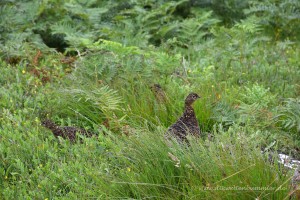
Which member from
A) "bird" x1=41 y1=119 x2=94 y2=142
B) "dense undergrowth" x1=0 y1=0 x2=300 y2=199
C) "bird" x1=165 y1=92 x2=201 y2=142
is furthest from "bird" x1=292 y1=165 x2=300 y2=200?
"bird" x1=41 y1=119 x2=94 y2=142

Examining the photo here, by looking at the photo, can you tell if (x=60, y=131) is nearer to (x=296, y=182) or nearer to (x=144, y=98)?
(x=144, y=98)

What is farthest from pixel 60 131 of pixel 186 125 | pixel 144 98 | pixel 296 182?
pixel 296 182

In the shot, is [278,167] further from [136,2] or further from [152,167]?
[136,2]

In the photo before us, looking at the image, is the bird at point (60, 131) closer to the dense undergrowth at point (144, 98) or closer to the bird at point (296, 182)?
the dense undergrowth at point (144, 98)

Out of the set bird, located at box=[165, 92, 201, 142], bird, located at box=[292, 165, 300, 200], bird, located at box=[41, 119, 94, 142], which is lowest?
bird, located at box=[41, 119, 94, 142]

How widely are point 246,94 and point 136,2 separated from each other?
3395mm

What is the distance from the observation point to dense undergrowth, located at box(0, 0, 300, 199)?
13.8 feet

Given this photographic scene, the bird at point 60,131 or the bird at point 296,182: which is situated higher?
the bird at point 296,182

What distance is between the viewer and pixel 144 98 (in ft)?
19.3

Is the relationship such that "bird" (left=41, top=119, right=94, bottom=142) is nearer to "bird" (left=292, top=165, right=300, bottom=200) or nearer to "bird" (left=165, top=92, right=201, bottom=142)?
"bird" (left=165, top=92, right=201, bottom=142)

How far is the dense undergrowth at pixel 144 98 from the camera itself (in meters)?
4.19

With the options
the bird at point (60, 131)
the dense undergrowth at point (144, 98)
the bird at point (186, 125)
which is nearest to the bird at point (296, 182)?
the dense undergrowth at point (144, 98)

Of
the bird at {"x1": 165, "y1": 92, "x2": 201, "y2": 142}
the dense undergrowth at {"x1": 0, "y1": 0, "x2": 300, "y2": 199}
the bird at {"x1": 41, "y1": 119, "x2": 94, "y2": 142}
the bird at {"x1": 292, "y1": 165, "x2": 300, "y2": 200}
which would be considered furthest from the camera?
the bird at {"x1": 41, "y1": 119, "x2": 94, "y2": 142}

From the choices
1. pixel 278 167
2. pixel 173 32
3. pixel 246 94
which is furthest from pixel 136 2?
pixel 278 167
